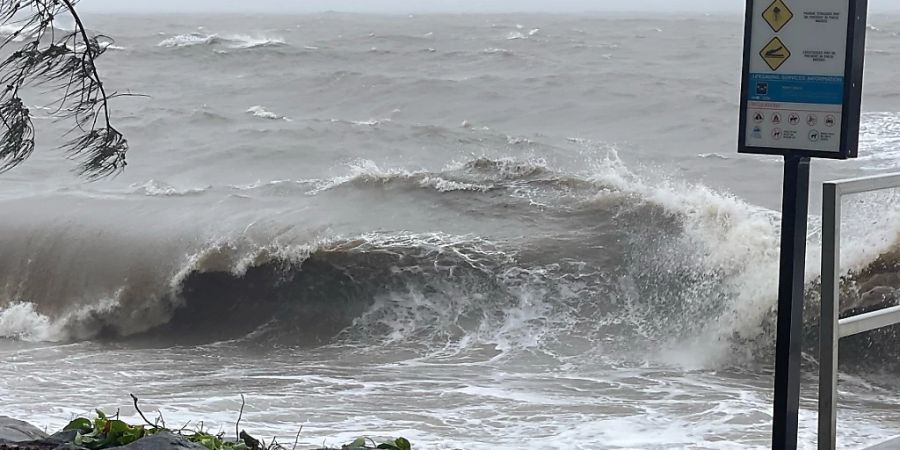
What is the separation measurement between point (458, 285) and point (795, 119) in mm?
9011

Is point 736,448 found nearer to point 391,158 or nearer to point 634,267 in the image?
point 634,267

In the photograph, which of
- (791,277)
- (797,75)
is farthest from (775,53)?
(791,277)

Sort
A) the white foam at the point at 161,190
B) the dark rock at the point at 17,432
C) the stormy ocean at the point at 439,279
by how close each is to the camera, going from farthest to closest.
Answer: the white foam at the point at 161,190
the stormy ocean at the point at 439,279
the dark rock at the point at 17,432

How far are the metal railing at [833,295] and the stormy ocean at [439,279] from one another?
11.7 feet

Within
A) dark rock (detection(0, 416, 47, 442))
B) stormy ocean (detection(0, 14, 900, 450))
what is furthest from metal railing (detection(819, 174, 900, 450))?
stormy ocean (detection(0, 14, 900, 450))

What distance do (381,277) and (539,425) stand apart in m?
5.26

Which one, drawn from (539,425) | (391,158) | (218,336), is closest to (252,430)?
(539,425)

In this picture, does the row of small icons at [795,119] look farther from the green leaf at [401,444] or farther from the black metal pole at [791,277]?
the green leaf at [401,444]

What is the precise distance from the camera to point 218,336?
11688 millimetres

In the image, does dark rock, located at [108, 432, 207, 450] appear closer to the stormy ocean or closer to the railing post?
the railing post

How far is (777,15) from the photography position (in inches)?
137

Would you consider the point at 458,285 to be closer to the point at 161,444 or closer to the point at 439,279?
the point at 439,279

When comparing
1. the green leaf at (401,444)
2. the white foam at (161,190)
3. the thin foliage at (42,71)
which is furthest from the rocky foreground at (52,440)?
the white foam at (161,190)

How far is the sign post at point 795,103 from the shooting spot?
339 centimetres
